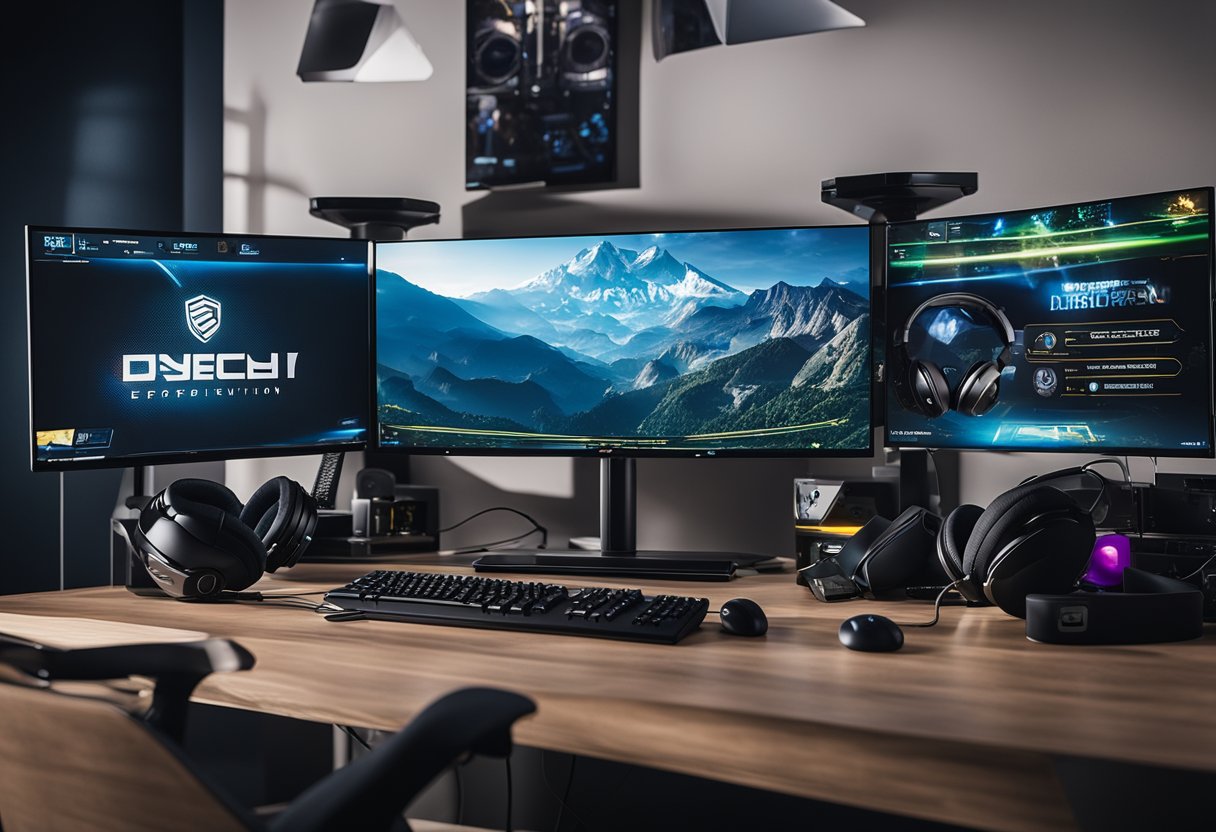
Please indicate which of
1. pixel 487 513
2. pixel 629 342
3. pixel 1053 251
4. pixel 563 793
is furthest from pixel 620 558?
pixel 1053 251

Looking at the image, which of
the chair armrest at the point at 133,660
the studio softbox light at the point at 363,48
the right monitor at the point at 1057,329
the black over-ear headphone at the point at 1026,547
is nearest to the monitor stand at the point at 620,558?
the right monitor at the point at 1057,329

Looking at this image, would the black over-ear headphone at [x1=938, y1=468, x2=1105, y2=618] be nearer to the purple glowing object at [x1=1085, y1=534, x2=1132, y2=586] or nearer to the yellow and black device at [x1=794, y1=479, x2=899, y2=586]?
the purple glowing object at [x1=1085, y1=534, x2=1132, y2=586]

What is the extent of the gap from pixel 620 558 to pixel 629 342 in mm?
369

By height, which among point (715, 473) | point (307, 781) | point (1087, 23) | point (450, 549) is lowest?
point (307, 781)

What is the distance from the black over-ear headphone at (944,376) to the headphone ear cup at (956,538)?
21 cm

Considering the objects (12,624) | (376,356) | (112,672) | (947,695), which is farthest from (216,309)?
(947,695)

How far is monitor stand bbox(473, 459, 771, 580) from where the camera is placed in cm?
177

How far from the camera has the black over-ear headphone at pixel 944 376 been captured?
5.32ft

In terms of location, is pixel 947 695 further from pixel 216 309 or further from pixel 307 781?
pixel 307 781

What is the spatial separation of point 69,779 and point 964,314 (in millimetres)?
1348

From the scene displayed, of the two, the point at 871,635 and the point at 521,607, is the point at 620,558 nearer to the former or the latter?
the point at 521,607

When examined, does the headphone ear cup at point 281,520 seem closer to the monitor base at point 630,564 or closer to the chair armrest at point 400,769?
the monitor base at point 630,564

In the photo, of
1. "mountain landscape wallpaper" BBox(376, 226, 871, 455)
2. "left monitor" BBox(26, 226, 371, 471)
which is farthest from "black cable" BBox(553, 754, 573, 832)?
"left monitor" BBox(26, 226, 371, 471)

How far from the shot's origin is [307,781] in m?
2.33
